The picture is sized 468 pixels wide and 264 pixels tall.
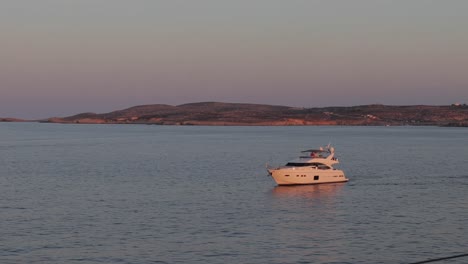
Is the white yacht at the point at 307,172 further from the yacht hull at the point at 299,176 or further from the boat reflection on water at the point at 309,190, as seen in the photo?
the boat reflection on water at the point at 309,190

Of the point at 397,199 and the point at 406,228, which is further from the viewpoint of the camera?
the point at 397,199

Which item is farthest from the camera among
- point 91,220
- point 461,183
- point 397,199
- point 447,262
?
point 461,183

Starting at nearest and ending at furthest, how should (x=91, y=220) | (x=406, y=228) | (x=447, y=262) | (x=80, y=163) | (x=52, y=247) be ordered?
1. (x=447, y=262)
2. (x=52, y=247)
3. (x=406, y=228)
4. (x=91, y=220)
5. (x=80, y=163)

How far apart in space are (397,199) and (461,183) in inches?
670

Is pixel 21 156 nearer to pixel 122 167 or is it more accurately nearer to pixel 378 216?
pixel 122 167

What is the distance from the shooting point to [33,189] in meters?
71.6

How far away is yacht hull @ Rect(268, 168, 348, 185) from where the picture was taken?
7344cm

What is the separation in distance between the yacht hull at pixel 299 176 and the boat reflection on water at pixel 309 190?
57cm

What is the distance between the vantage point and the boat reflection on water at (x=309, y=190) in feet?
220

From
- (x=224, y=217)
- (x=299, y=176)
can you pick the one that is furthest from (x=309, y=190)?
(x=224, y=217)

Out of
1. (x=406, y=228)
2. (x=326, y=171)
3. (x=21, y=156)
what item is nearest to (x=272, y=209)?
(x=406, y=228)

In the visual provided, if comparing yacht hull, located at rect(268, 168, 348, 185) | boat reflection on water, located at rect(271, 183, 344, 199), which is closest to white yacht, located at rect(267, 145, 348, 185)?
yacht hull, located at rect(268, 168, 348, 185)

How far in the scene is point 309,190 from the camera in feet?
232

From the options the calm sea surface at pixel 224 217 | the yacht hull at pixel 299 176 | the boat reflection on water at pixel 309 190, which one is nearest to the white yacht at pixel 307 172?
the yacht hull at pixel 299 176
